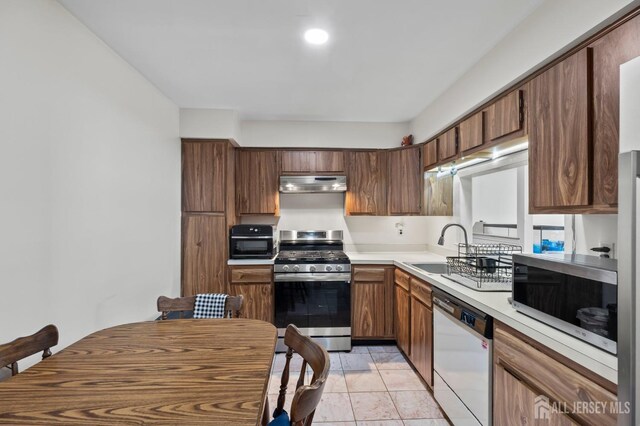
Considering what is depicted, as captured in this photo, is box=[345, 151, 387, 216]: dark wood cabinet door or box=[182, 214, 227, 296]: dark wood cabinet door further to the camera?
box=[345, 151, 387, 216]: dark wood cabinet door

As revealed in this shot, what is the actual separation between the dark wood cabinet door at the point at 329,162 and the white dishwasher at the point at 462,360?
187cm

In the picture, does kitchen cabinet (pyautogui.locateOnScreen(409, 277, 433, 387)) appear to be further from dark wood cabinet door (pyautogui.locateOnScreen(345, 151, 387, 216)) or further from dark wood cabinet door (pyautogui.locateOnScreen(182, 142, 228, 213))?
dark wood cabinet door (pyautogui.locateOnScreen(182, 142, 228, 213))

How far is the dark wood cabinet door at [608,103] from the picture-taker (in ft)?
3.93

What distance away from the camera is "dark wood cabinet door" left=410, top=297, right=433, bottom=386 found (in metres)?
2.36

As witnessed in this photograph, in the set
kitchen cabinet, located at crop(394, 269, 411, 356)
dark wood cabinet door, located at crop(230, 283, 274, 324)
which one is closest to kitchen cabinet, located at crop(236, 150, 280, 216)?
dark wood cabinet door, located at crop(230, 283, 274, 324)

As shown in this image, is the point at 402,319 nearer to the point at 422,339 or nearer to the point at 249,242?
the point at 422,339

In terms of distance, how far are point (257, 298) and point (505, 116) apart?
→ 274 centimetres

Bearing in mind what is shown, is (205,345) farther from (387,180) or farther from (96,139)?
(387,180)

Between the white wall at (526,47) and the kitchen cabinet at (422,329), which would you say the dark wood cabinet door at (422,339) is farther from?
the white wall at (526,47)

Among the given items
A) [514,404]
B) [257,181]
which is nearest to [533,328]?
[514,404]

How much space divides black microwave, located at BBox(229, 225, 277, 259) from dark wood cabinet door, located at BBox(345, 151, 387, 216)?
41.3 inches

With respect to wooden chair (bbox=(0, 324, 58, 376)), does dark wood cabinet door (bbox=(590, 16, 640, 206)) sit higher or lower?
higher

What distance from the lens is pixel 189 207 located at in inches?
127

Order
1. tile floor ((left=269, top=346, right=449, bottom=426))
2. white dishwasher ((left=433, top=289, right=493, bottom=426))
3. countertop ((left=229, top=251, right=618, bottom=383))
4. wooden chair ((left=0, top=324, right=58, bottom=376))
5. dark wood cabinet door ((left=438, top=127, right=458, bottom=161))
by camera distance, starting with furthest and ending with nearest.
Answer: dark wood cabinet door ((left=438, top=127, right=458, bottom=161)), tile floor ((left=269, top=346, right=449, bottom=426)), white dishwasher ((left=433, top=289, right=493, bottom=426)), wooden chair ((left=0, top=324, right=58, bottom=376)), countertop ((left=229, top=251, right=618, bottom=383))
